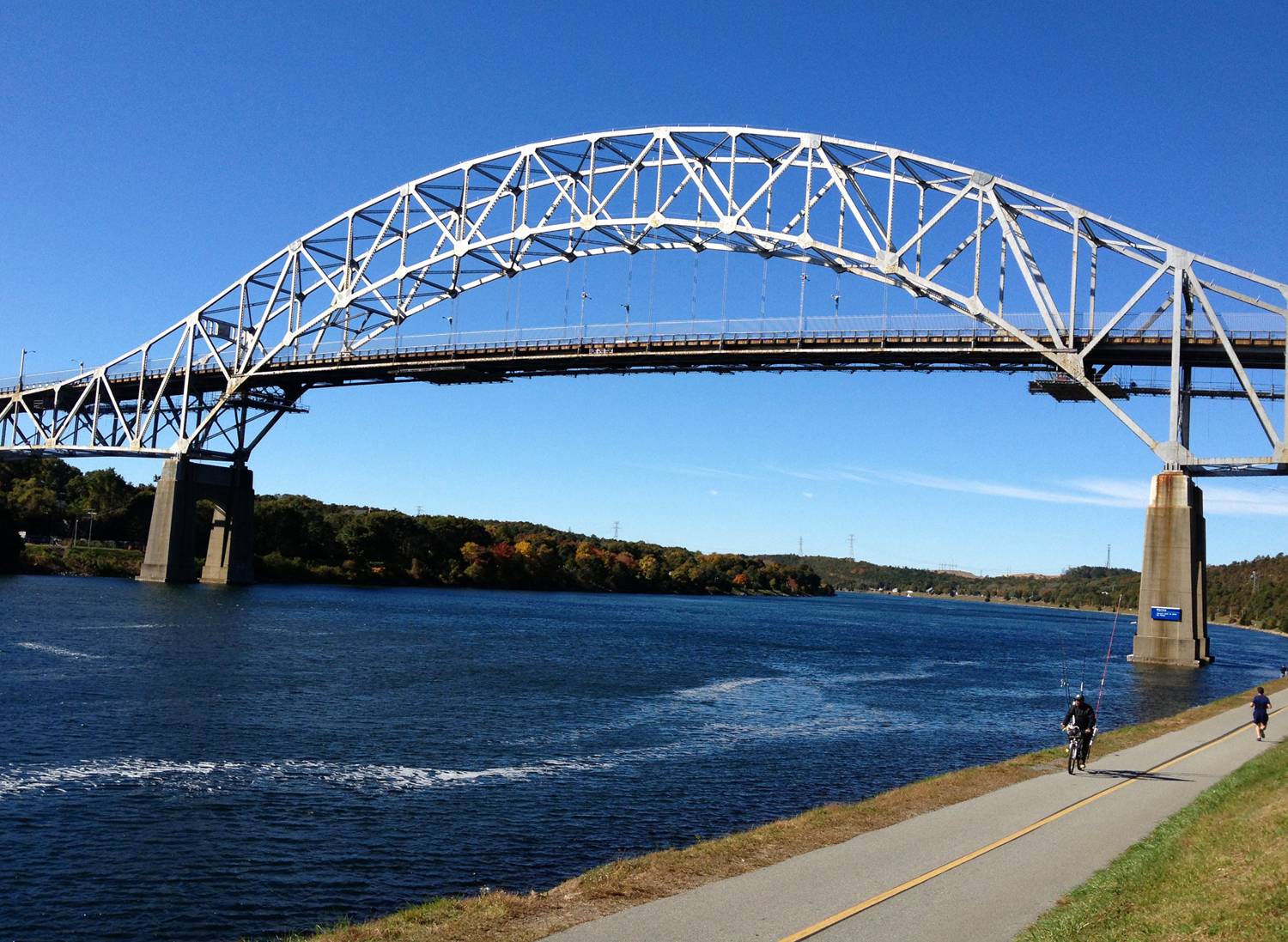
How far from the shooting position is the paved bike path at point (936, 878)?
10609 millimetres

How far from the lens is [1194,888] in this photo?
10844mm

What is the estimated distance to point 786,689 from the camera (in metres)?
43.7

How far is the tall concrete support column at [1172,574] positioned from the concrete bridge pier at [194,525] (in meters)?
74.1

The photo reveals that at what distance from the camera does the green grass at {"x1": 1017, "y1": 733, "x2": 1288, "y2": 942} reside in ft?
31.1

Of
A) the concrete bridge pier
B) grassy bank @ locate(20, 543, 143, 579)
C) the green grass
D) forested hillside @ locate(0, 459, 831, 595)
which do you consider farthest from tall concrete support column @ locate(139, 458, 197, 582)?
the green grass

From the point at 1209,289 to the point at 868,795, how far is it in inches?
1821

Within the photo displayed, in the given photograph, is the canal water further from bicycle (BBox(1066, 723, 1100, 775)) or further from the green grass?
the green grass

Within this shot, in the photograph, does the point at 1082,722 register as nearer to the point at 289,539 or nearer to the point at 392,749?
the point at 392,749

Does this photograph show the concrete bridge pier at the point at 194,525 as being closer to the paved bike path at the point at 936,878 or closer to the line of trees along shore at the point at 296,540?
the line of trees along shore at the point at 296,540

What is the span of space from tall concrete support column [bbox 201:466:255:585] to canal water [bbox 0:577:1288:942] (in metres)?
31.0

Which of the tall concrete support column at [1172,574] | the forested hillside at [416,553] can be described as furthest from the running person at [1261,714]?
the forested hillside at [416,553]

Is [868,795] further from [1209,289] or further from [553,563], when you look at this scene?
[553,563]

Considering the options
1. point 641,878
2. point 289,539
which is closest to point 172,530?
point 289,539

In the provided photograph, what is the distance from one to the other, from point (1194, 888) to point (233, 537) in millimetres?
94292
